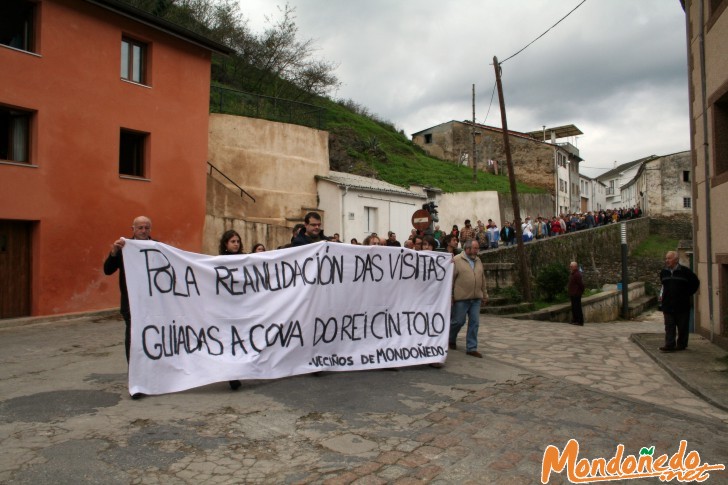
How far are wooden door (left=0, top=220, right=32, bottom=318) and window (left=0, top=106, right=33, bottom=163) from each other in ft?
5.67

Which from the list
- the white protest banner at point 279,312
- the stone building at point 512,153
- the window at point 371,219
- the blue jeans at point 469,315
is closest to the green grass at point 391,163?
the window at point 371,219

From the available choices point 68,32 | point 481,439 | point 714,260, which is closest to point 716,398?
point 481,439

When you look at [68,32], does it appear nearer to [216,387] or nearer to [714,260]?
[216,387]

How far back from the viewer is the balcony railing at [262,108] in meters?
23.9

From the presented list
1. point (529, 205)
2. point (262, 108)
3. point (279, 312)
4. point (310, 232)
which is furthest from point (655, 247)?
point (279, 312)

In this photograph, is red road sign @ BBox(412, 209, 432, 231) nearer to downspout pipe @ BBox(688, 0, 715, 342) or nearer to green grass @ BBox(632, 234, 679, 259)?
downspout pipe @ BBox(688, 0, 715, 342)

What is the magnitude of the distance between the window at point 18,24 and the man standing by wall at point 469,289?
1266 cm

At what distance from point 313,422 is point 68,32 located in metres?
14.3

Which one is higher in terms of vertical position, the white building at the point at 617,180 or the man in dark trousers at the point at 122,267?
the white building at the point at 617,180

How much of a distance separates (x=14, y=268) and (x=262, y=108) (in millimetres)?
13541

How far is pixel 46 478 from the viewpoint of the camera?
402 centimetres

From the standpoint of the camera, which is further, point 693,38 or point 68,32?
point 68,32

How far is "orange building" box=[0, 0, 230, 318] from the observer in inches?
562

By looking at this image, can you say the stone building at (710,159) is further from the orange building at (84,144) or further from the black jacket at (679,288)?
the orange building at (84,144)
